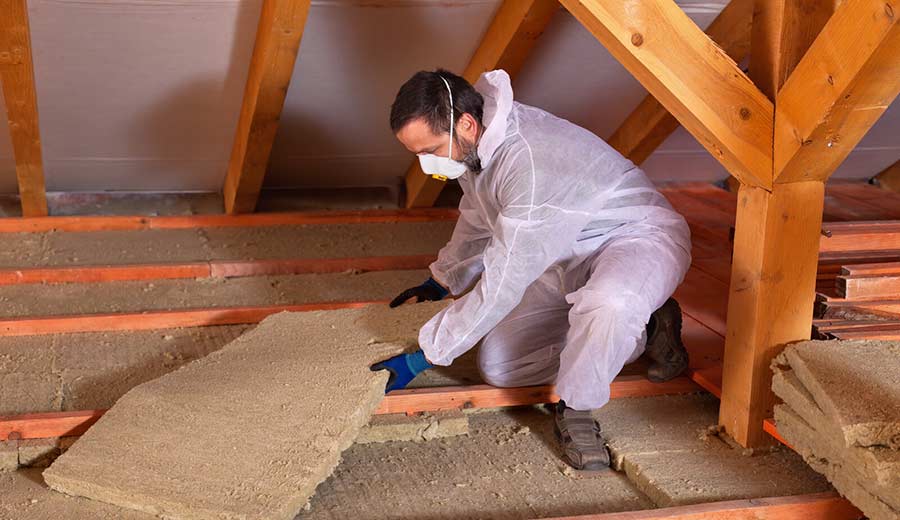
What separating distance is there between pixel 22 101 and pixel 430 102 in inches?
68.6

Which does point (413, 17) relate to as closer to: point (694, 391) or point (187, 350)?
point (187, 350)

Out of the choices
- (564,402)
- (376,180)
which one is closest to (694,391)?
(564,402)

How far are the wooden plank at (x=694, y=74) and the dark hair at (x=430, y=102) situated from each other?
426mm

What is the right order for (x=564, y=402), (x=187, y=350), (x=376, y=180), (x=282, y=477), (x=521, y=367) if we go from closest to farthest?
(x=282, y=477) < (x=564, y=402) < (x=521, y=367) < (x=187, y=350) < (x=376, y=180)

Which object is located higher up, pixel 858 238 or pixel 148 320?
pixel 858 238

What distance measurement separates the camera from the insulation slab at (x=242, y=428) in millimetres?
2234

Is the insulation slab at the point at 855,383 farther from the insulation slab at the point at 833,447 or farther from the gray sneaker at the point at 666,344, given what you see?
the gray sneaker at the point at 666,344

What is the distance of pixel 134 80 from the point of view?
12.1ft

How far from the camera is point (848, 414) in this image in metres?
2.26

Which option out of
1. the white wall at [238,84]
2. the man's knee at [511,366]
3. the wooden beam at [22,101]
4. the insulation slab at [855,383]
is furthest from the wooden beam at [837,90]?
the wooden beam at [22,101]

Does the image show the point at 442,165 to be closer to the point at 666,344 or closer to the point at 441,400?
the point at 441,400

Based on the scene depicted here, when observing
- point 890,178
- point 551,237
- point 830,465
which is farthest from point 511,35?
point 890,178

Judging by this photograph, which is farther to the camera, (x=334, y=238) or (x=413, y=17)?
(x=334, y=238)

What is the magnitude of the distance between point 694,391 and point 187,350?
5.60 feet
